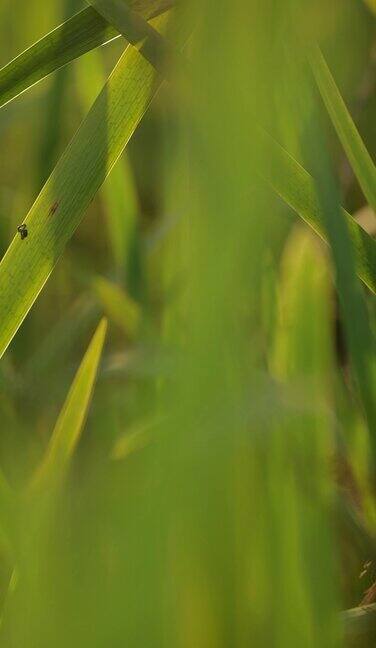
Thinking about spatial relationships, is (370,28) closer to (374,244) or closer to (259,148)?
(374,244)

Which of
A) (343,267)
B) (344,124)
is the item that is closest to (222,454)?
(343,267)

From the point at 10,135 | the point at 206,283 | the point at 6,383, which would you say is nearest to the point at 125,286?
the point at 6,383

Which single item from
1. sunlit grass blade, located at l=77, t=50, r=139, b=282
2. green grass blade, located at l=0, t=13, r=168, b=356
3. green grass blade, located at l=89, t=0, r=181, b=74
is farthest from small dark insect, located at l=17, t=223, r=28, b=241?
sunlit grass blade, located at l=77, t=50, r=139, b=282

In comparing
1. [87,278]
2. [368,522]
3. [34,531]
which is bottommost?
[368,522]

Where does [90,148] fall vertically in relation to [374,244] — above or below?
above

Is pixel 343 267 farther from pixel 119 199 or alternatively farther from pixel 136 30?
pixel 119 199

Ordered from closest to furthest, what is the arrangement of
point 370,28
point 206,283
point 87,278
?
1. point 206,283
2. point 87,278
3. point 370,28

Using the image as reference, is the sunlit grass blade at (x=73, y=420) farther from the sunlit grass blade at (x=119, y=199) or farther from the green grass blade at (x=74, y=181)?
the sunlit grass blade at (x=119, y=199)

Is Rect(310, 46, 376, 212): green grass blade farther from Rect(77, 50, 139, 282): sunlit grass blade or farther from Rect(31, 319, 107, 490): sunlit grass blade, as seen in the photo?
Rect(77, 50, 139, 282): sunlit grass blade
